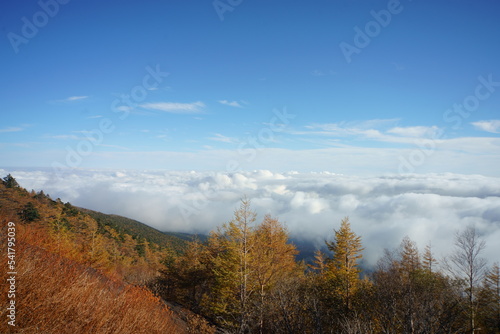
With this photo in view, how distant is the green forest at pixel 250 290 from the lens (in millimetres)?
6953

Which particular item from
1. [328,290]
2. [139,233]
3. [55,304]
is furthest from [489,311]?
[139,233]

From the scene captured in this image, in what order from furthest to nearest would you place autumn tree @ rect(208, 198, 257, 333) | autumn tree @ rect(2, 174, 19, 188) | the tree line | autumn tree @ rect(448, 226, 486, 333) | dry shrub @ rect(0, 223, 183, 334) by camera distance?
autumn tree @ rect(2, 174, 19, 188), autumn tree @ rect(448, 226, 486, 333), autumn tree @ rect(208, 198, 257, 333), the tree line, dry shrub @ rect(0, 223, 183, 334)

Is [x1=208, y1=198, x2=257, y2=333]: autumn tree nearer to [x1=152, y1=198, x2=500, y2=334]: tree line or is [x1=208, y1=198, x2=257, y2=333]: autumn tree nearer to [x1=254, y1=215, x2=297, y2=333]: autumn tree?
[x1=152, y1=198, x2=500, y2=334]: tree line

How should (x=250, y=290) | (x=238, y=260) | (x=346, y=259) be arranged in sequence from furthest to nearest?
(x=346, y=259), (x=238, y=260), (x=250, y=290)

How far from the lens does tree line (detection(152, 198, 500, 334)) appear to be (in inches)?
575

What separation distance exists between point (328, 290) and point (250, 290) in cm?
721

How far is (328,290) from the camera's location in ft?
71.4

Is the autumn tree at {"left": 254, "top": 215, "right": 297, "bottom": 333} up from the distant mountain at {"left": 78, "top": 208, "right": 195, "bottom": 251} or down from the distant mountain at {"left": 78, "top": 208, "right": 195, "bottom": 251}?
up

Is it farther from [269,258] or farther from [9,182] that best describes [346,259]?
[9,182]

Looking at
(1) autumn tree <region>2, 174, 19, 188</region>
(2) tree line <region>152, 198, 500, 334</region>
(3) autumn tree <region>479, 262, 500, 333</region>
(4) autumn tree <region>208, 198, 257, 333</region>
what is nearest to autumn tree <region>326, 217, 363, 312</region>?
(2) tree line <region>152, 198, 500, 334</region>

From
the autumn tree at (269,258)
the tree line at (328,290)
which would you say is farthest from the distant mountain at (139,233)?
A: the tree line at (328,290)

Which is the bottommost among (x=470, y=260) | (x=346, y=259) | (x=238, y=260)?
(x=346, y=259)

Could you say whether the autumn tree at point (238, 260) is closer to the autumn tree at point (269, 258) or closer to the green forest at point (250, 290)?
the green forest at point (250, 290)

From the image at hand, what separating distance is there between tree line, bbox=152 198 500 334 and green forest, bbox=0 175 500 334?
119 mm
